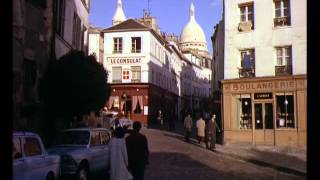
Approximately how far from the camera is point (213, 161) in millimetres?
20188

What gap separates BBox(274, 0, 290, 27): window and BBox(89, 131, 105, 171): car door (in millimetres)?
17561

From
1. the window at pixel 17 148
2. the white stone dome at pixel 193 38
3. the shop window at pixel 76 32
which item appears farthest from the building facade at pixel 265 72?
the white stone dome at pixel 193 38

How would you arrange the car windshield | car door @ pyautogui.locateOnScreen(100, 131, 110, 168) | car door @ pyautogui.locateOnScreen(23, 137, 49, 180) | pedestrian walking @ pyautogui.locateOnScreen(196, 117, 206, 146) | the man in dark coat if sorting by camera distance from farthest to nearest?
pedestrian walking @ pyautogui.locateOnScreen(196, 117, 206, 146), car door @ pyautogui.locateOnScreen(100, 131, 110, 168), the car windshield, the man in dark coat, car door @ pyautogui.locateOnScreen(23, 137, 49, 180)

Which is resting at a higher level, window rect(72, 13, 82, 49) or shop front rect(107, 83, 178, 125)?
window rect(72, 13, 82, 49)

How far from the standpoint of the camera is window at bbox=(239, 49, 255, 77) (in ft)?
95.1

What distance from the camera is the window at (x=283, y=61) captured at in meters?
27.7

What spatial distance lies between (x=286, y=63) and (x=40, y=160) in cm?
2081

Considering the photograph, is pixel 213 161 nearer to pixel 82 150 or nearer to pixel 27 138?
pixel 82 150

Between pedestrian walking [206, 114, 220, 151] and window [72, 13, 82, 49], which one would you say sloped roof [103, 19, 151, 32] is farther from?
pedestrian walking [206, 114, 220, 151]

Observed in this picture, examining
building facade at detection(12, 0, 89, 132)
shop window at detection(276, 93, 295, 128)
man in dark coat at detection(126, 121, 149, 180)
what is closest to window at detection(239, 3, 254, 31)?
shop window at detection(276, 93, 295, 128)

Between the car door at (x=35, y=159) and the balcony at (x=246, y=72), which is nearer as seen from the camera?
the car door at (x=35, y=159)

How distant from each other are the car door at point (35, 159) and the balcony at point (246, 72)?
67.5 ft

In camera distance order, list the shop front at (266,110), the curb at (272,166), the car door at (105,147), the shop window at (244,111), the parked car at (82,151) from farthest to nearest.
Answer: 1. the shop window at (244,111)
2. the shop front at (266,110)
3. the curb at (272,166)
4. the car door at (105,147)
5. the parked car at (82,151)

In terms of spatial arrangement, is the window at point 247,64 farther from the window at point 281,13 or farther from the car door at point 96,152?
the car door at point 96,152
